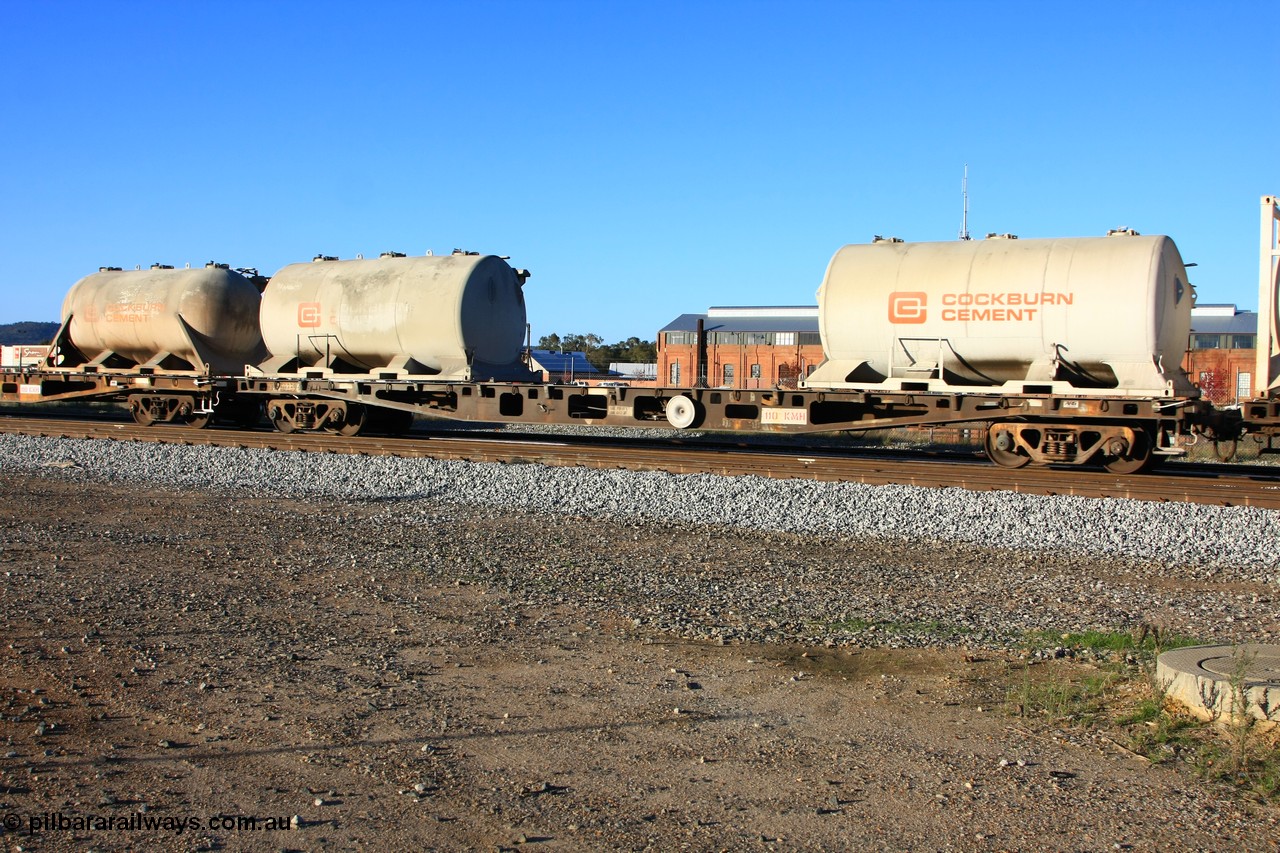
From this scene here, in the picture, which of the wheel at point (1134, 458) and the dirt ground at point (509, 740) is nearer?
the dirt ground at point (509, 740)

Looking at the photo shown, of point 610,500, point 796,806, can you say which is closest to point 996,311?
point 610,500

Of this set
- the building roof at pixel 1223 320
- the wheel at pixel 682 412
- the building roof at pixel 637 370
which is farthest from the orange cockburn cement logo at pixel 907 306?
the building roof at pixel 1223 320

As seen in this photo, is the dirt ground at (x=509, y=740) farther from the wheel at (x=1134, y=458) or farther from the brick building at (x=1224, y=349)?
the brick building at (x=1224, y=349)

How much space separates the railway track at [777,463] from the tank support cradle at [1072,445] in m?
0.29

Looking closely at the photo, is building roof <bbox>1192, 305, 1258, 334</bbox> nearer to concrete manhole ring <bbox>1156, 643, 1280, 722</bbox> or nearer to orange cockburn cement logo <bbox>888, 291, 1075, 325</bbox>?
orange cockburn cement logo <bbox>888, 291, 1075, 325</bbox>

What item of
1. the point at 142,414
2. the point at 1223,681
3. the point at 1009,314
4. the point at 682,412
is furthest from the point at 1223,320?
the point at 1223,681

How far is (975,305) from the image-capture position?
1452 centimetres

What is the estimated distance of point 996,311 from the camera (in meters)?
14.4

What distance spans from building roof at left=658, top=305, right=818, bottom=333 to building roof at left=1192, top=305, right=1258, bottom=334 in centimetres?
1727

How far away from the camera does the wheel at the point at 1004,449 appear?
14859mm

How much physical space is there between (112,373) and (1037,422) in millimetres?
18710

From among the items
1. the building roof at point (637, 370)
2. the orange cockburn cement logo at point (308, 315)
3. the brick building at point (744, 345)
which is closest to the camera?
the orange cockburn cement logo at point (308, 315)

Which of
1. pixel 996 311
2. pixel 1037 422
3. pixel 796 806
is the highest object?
pixel 996 311

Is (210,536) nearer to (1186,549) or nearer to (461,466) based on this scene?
(461,466)
